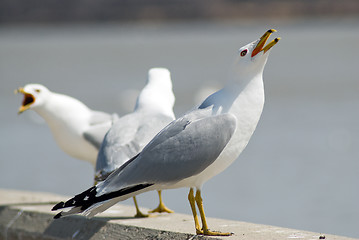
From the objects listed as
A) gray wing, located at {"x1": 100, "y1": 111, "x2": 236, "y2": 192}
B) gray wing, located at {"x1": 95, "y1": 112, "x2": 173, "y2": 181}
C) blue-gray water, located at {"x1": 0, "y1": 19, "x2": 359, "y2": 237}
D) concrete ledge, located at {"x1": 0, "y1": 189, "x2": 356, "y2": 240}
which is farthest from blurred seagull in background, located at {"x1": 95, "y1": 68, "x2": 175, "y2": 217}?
blue-gray water, located at {"x1": 0, "y1": 19, "x2": 359, "y2": 237}

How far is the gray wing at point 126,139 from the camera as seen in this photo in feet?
12.7

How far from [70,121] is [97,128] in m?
0.22

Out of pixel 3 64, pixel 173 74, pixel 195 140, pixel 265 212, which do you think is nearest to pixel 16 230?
pixel 195 140

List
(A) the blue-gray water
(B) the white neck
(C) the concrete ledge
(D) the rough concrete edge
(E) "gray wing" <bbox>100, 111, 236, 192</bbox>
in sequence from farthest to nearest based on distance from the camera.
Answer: (A) the blue-gray water, (B) the white neck, (D) the rough concrete edge, (C) the concrete ledge, (E) "gray wing" <bbox>100, 111, 236, 192</bbox>

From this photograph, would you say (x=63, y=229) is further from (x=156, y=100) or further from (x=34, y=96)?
(x=34, y=96)

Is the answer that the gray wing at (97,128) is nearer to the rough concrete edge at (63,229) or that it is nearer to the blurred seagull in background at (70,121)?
the blurred seagull in background at (70,121)

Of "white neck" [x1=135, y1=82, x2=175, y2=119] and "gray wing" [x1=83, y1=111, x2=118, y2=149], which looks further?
"gray wing" [x1=83, y1=111, x2=118, y2=149]

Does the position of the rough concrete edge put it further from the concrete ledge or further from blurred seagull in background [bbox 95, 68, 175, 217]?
blurred seagull in background [bbox 95, 68, 175, 217]

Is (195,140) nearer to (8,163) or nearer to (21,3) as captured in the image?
(8,163)

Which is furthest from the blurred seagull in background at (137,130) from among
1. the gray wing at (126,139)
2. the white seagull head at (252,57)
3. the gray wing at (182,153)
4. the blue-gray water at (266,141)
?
the blue-gray water at (266,141)

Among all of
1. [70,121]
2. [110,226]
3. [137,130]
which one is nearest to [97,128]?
[70,121]

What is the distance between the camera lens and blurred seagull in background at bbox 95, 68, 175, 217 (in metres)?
3.90

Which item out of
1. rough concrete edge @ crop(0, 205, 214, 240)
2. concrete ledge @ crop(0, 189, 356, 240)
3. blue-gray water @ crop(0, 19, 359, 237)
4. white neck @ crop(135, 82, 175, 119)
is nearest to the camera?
concrete ledge @ crop(0, 189, 356, 240)

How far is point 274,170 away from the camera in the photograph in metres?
9.53
